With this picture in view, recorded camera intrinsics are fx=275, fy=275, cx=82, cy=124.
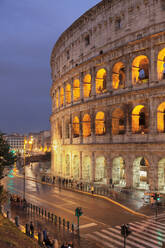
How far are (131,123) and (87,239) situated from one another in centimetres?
1794

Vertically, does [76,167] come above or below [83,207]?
above

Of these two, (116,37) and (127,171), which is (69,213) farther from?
(116,37)

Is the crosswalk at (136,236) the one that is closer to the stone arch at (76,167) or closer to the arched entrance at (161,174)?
the arched entrance at (161,174)

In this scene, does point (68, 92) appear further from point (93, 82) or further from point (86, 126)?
point (93, 82)

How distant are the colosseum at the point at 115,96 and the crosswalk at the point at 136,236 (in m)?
10.7

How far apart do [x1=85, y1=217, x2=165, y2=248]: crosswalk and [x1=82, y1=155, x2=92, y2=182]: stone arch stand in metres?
19.5

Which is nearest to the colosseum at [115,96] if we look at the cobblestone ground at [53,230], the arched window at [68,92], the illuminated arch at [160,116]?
the illuminated arch at [160,116]

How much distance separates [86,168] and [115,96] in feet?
38.4

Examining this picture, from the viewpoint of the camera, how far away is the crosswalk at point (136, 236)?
15.5m

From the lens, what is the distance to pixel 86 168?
39062 millimetres

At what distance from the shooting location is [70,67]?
145ft

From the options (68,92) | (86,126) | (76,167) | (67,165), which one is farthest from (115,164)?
(68,92)

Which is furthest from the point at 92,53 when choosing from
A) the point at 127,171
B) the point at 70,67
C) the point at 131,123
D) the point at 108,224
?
the point at 108,224

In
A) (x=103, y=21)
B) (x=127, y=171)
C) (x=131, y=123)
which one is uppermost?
(x=103, y=21)
